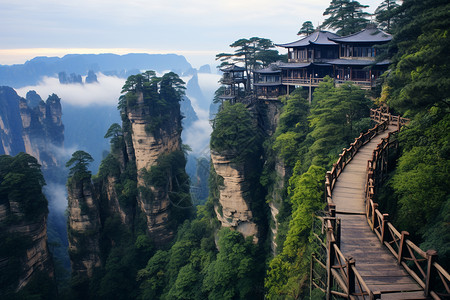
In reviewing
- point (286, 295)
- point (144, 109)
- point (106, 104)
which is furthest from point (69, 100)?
point (286, 295)

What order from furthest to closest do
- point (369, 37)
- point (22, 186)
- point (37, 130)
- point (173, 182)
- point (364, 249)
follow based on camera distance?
point (37, 130) < point (173, 182) < point (22, 186) < point (369, 37) < point (364, 249)

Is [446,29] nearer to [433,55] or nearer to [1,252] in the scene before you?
[433,55]

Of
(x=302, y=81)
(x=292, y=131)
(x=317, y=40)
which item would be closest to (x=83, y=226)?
(x=292, y=131)

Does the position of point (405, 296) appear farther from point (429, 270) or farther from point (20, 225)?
point (20, 225)

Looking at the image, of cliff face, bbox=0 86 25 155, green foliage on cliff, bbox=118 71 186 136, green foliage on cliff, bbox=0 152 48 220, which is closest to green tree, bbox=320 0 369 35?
green foliage on cliff, bbox=118 71 186 136

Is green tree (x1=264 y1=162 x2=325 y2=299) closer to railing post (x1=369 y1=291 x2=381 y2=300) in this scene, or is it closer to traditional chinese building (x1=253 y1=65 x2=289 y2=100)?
railing post (x1=369 y1=291 x2=381 y2=300)

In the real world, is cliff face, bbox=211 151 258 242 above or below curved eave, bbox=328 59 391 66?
below

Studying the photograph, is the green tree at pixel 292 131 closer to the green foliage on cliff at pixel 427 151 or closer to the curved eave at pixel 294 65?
the curved eave at pixel 294 65
